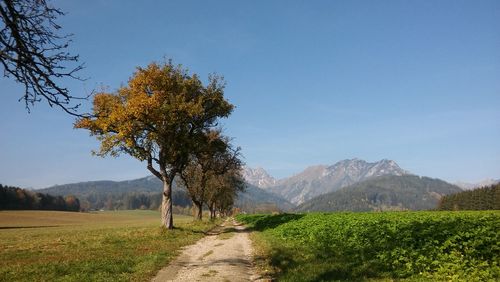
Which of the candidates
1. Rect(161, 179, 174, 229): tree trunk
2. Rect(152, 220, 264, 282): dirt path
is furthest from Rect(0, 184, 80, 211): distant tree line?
Rect(152, 220, 264, 282): dirt path

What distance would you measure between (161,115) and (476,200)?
123154mm

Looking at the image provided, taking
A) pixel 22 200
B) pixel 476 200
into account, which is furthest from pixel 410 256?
pixel 22 200

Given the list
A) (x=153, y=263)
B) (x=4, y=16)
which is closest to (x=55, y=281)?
(x=153, y=263)

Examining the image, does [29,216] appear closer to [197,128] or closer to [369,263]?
[197,128]

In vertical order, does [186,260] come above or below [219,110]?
below

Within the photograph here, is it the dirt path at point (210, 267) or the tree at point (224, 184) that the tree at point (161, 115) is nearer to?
the dirt path at point (210, 267)

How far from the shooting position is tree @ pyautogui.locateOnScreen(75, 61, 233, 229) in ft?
114

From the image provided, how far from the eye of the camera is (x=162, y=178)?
39531mm

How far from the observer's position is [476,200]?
420 feet

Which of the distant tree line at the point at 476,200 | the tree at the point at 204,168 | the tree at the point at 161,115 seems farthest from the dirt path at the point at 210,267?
the distant tree line at the point at 476,200

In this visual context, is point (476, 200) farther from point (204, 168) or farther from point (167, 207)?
point (167, 207)

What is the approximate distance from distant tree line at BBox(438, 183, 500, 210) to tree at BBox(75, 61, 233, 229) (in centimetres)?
10449

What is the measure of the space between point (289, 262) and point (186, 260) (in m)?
5.13

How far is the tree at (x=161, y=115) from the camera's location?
34781 millimetres
